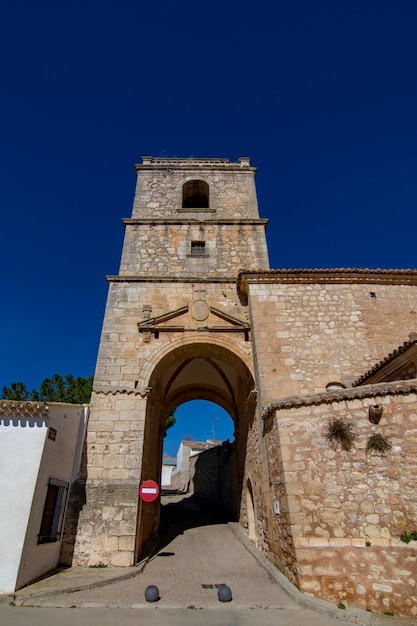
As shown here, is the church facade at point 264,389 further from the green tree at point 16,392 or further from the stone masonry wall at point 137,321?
the green tree at point 16,392

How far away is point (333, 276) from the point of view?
9.85 metres

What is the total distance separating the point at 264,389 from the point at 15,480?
5520mm

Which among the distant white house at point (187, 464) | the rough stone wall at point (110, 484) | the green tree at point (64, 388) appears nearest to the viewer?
the rough stone wall at point (110, 484)

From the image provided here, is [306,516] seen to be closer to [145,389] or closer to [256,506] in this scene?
[256,506]

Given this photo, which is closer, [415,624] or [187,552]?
[415,624]

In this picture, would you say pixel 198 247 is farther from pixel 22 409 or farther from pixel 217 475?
pixel 217 475

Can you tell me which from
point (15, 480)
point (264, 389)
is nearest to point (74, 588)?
point (15, 480)

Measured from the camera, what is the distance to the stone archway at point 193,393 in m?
9.26

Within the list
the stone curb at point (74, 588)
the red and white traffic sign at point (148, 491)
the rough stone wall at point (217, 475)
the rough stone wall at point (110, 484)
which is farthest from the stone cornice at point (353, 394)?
the rough stone wall at point (217, 475)

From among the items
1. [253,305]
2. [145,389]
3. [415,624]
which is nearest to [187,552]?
[145,389]

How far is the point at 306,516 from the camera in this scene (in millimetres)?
5762

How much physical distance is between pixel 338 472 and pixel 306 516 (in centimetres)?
94

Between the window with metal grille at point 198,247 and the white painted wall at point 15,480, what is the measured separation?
745 cm

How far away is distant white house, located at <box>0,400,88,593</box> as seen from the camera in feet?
19.0
